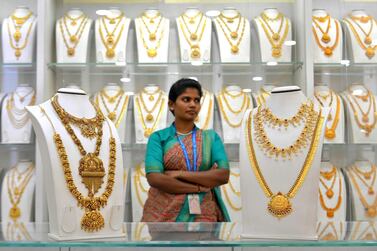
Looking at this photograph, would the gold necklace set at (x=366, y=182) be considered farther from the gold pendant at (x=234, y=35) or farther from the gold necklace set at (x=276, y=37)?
the gold pendant at (x=234, y=35)

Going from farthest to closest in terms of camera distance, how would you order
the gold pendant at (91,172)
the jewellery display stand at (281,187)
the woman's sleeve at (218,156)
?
1. the woman's sleeve at (218,156)
2. the gold pendant at (91,172)
3. the jewellery display stand at (281,187)

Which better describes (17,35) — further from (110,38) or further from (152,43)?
(152,43)

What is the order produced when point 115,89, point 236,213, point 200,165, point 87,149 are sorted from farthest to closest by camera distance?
1. point 115,89
2. point 236,213
3. point 200,165
4. point 87,149

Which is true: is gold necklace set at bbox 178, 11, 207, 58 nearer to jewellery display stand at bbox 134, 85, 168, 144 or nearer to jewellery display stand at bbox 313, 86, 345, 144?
jewellery display stand at bbox 134, 85, 168, 144

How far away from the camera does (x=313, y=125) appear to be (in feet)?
5.43

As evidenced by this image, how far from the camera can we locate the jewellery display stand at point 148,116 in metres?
3.60

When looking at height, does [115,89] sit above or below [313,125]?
above

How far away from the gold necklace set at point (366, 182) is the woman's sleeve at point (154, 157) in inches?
64.3

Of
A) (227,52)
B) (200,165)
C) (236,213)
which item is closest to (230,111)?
(227,52)

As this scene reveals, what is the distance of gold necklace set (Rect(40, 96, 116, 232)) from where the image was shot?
156 centimetres

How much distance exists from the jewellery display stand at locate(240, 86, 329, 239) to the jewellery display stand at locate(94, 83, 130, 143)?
2.01 meters

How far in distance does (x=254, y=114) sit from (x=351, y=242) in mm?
546

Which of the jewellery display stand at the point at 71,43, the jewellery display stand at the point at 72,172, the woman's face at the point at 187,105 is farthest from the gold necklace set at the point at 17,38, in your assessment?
the jewellery display stand at the point at 72,172

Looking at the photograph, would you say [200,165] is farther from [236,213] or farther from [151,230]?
[236,213]
